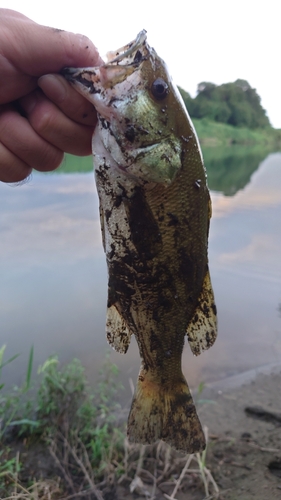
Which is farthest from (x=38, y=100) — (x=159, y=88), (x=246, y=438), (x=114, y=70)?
(x=246, y=438)

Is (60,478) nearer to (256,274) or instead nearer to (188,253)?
(188,253)

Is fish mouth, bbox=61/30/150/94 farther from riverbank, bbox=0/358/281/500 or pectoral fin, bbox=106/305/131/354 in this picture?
riverbank, bbox=0/358/281/500

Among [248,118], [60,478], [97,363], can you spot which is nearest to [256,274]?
[97,363]

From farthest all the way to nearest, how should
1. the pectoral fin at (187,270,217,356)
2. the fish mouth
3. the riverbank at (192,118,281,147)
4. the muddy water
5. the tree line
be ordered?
the tree line, the riverbank at (192,118,281,147), the muddy water, the pectoral fin at (187,270,217,356), the fish mouth

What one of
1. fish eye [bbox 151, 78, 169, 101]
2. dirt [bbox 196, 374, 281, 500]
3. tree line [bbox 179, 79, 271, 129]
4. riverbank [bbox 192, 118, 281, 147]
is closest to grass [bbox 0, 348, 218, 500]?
dirt [bbox 196, 374, 281, 500]

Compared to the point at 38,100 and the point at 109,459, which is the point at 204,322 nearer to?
the point at 38,100

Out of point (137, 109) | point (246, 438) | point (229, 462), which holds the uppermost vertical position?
point (137, 109)
